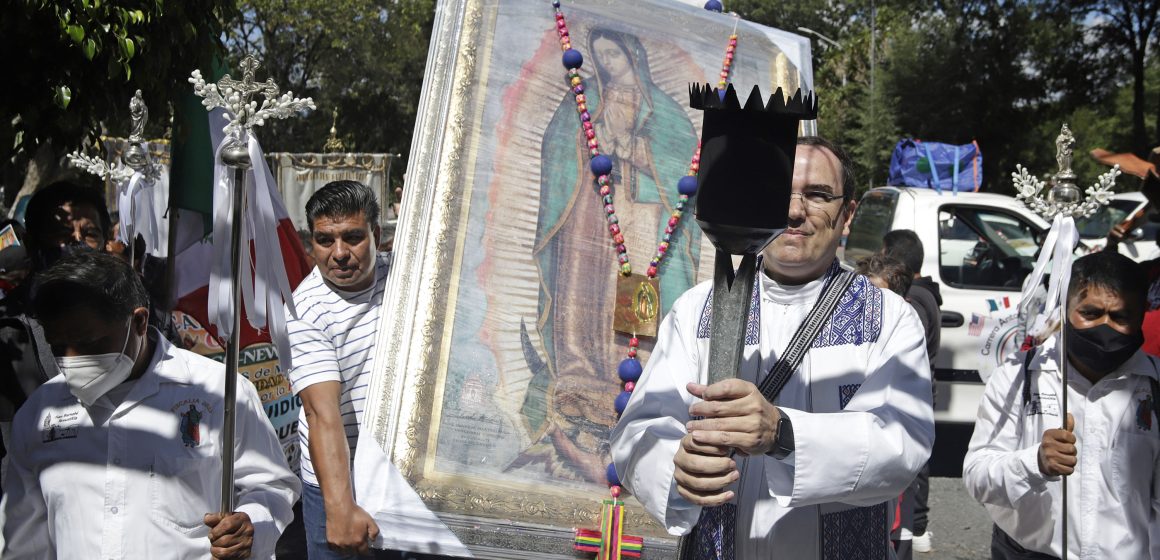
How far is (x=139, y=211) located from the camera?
16.8 feet

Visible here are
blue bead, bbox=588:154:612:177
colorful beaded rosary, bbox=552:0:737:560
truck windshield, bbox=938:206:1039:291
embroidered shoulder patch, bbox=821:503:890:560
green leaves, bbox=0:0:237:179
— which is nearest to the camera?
embroidered shoulder patch, bbox=821:503:890:560

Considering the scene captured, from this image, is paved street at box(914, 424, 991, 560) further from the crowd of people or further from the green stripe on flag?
the green stripe on flag

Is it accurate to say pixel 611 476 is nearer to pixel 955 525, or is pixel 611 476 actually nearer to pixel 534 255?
pixel 534 255

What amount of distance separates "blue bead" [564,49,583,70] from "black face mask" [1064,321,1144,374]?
6.33 ft

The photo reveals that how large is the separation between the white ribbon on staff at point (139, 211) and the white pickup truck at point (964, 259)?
5.04 m

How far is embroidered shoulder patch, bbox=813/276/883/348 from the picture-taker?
2566 millimetres

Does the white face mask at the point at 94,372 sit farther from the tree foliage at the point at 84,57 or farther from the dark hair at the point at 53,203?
the dark hair at the point at 53,203

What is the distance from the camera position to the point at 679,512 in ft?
7.46

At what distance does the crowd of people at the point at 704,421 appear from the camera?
7.44ft

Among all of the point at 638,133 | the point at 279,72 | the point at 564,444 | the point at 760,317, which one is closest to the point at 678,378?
the point at 760,317

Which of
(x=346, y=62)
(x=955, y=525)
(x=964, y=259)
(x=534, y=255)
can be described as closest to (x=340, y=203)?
(x=534, y=255)

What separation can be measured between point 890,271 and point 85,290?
3902 millimetres

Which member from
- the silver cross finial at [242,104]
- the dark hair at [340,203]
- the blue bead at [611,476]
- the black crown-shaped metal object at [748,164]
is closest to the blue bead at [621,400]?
the blue bead at [611,476]

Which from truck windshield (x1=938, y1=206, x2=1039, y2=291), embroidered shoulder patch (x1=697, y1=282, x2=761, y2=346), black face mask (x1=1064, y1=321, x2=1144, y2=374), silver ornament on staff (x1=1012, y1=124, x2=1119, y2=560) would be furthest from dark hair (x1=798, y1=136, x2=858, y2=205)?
truck windshield (x1=938, y1=206, x2=1039, y2=291)
